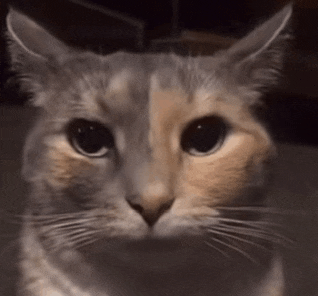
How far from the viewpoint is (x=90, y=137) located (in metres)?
0.73

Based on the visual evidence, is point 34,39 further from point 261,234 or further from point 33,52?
point 261,234

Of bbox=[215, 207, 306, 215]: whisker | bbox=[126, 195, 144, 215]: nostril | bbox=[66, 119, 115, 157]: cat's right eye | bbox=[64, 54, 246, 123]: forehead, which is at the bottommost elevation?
bbox=[126, 195, 144, 215]: nostril

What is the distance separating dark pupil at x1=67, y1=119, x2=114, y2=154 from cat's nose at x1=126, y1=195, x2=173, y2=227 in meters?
0.09

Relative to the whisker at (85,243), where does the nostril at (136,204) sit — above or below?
above

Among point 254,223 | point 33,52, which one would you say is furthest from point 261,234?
point 33,52

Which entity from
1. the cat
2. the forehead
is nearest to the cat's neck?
the cat

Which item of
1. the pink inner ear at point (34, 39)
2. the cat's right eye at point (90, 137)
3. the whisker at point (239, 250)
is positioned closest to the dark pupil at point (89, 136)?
the cat's right eye at point (90, 137)

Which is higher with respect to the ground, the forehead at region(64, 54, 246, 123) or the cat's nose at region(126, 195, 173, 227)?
the forehead at region(64, 54, 246, 123)

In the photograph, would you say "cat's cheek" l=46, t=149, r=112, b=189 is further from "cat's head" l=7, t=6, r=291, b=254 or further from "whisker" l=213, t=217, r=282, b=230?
"whisker" l=213, t=217, r=282, b=230

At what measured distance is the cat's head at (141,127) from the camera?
2.31ft

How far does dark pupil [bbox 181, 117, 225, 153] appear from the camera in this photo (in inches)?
28.3

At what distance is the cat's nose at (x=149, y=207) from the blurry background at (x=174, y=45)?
0.56ft

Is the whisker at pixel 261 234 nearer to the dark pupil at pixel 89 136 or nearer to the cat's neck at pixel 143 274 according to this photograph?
the cat's neck at pixel 143 274

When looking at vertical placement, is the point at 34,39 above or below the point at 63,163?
above
